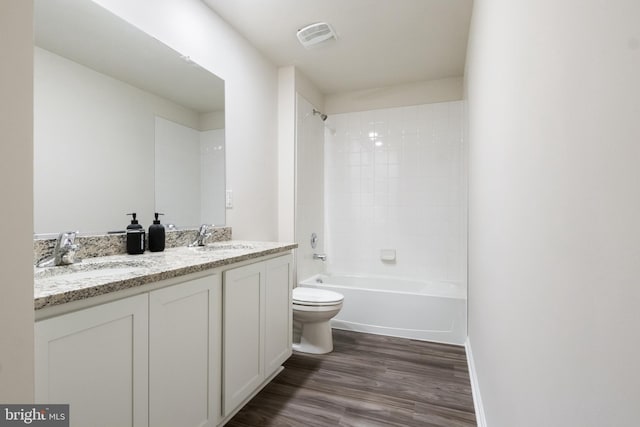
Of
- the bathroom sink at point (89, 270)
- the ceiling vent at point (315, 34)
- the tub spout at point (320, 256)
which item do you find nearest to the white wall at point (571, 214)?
the bathroom sink at point (89, 270)

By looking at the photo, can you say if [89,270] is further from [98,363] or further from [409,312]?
[409,312]

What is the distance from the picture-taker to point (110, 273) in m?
1.28

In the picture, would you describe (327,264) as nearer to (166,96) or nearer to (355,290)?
(355,290)

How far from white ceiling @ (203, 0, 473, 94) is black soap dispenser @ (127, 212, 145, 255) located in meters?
1.60

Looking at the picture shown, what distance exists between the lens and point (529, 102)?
0.83 m

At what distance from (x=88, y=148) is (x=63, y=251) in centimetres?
51

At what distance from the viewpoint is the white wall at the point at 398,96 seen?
3.37m

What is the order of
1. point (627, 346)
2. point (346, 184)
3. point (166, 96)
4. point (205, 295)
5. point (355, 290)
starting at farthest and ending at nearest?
point (346, 184), point (355, 290), point (166, 96), point (205, 295), point (627, 346)

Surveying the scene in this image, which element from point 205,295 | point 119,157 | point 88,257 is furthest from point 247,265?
point 119,157

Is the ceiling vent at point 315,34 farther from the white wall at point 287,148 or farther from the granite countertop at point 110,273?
the granite countertop at point 110,273

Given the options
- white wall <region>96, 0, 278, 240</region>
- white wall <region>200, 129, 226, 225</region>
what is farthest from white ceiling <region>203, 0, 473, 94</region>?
white wall <region>200, 129, 226, 225</region>

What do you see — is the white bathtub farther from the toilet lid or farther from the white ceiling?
the white ceiling

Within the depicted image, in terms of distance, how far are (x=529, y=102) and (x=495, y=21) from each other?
73cm

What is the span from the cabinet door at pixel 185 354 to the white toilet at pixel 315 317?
1017 millimetres
